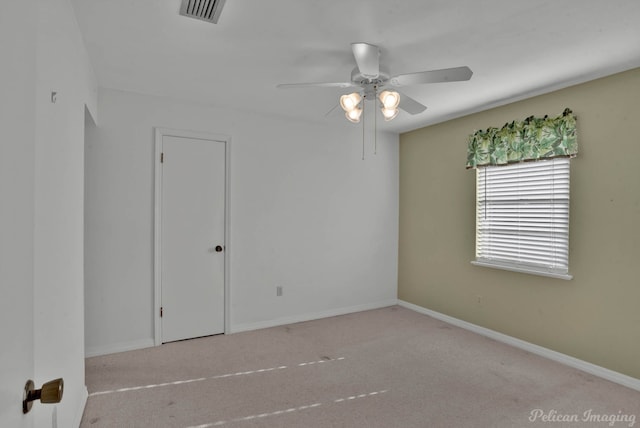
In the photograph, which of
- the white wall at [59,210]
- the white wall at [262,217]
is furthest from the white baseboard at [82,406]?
the white wall at [262,217]

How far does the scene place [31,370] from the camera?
30.6 inches

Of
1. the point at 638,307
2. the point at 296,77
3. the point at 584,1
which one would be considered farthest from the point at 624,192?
the point at 296,77

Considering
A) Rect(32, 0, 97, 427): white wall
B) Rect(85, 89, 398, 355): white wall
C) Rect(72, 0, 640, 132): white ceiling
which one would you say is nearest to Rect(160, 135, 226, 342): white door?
Rect(85, 89, 398, 355): white wall

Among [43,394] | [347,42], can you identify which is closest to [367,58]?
[347,42]

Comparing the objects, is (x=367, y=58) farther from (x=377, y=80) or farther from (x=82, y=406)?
(x=82, y=406)

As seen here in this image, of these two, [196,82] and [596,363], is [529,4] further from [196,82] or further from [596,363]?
[596,363]

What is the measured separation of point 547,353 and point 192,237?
3.69 metres

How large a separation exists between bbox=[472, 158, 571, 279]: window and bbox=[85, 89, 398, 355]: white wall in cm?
147

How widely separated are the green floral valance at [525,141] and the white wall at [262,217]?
1.42 meters

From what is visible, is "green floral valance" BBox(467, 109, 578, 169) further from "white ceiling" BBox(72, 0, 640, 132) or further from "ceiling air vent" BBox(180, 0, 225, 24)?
"ceiling air vent" BBox(180, 0, 225, 24)

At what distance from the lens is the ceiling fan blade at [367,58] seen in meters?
2.17

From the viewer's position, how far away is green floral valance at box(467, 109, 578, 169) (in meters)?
3.16

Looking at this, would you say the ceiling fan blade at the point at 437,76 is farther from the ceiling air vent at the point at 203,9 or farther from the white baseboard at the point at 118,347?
the white baseboard at the point at 118,347

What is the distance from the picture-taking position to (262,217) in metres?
4.14
